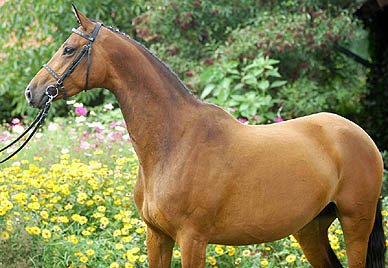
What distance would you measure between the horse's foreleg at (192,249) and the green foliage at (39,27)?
584cm

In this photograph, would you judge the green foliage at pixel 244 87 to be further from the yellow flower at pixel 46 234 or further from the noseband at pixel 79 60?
the noseband at pixel 79 60

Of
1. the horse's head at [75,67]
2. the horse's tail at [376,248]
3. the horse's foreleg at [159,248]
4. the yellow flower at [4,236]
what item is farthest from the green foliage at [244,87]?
the horse's head at [75,67]

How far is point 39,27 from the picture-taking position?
8.14m

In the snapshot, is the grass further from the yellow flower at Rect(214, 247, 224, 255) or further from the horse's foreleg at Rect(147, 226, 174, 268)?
the horse's foreleg at Rect(147, 226, 174, 268)

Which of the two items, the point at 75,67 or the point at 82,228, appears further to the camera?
the point at 82,228

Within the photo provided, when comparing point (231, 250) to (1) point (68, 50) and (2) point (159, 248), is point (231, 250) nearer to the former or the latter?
(2) point (159, 248)

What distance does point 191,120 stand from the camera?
2402 mm

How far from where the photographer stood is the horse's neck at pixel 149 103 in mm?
2311

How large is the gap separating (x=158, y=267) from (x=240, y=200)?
0.56 m

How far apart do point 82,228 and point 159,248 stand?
1.24 m

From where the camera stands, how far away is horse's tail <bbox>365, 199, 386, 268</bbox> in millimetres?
2885

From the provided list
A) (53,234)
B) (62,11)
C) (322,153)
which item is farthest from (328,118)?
(62,11)

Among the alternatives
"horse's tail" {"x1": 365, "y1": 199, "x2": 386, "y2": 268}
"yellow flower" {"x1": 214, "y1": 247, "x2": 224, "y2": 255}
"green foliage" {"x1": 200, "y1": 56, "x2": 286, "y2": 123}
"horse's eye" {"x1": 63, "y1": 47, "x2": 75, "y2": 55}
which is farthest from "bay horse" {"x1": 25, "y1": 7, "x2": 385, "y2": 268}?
"green foliage" {"x1": 200, "y1": 56, "x2": 286, "y2": 123}

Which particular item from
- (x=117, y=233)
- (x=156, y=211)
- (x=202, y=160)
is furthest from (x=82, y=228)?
(x=202, y=160)
